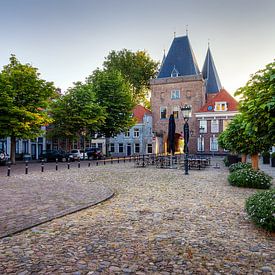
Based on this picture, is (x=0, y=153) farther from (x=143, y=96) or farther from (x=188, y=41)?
(x=188, y=41)

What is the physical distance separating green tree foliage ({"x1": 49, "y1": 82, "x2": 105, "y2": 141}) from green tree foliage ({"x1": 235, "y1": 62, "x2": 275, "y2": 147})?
95.7 ft

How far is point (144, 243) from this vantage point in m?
5.52

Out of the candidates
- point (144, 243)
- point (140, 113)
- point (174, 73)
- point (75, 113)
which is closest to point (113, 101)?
point (75, 113)

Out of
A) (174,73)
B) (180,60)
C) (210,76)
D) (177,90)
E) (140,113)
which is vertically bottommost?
(140,113)

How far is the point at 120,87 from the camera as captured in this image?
39.7 meters

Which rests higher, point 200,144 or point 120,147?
point 200,144

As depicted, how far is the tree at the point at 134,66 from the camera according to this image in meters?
53.9

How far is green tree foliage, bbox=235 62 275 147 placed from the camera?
16.0ft

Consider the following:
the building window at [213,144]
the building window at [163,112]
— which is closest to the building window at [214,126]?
the building window at [213,144]

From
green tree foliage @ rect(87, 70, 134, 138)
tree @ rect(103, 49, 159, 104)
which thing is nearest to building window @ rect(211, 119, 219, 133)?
tree @ rect(103, 49, 159, 104)

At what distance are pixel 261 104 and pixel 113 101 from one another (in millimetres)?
35333

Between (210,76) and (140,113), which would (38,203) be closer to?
(140,113)

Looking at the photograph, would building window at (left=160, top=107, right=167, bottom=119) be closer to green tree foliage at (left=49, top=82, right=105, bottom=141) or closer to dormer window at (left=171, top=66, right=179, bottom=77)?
dormer window at (left=171, top=66, right=179, bottom=77)

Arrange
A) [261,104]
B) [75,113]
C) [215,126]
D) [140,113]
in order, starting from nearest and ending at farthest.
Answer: [261,104] < [75,113] < [215,126] < [140,113]
